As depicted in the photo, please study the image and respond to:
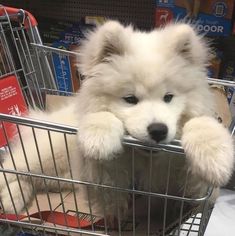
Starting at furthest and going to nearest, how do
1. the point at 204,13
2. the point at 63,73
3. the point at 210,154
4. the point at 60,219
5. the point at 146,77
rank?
the point at 204,13
the point at 63,73
the point at 60,219
the point at 146,77
the point at 210,154

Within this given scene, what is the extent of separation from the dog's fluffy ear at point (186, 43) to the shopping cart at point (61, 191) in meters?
0.20

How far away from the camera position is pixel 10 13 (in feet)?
5.23

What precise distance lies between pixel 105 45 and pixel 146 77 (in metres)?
0.17

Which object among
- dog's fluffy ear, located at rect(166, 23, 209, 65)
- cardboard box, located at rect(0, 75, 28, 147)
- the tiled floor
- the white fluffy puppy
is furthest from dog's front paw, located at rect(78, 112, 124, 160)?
the tiled floor

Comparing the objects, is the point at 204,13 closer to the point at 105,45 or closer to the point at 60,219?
the point at 105,45

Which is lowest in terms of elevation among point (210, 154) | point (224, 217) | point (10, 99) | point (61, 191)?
point (224, 217)

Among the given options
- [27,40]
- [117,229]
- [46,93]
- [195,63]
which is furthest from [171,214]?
[27,40]

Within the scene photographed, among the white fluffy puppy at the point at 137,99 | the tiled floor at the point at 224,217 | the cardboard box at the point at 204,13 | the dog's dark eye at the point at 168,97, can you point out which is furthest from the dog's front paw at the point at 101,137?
the cardboard box at the point at 204,13

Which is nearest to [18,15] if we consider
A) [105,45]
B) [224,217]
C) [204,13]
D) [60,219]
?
[105,45]

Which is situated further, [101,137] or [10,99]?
[10,99]

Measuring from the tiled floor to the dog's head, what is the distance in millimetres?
725

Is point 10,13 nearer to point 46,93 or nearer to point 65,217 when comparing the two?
point 46,93

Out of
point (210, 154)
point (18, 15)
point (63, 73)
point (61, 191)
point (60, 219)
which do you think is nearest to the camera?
point (210, 154)

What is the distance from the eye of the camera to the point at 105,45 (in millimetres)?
1101
